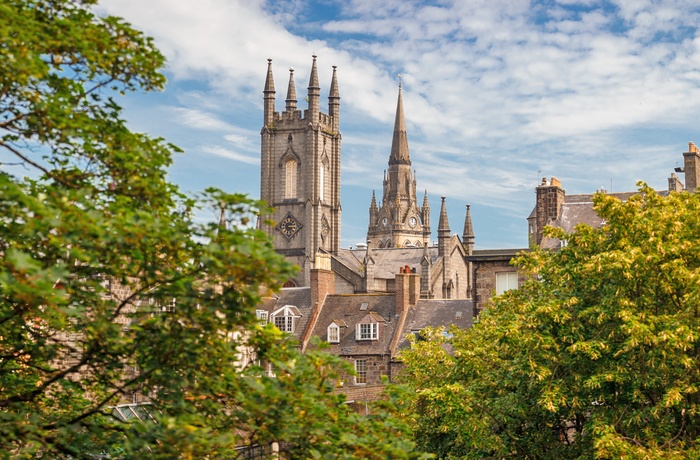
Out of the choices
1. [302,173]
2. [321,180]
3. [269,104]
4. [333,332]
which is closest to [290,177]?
[302,173]

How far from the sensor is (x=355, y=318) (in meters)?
63.7

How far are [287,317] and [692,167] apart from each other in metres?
28.3

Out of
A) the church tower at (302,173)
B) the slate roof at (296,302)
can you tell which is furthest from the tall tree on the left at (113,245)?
the church tower at (302,173)

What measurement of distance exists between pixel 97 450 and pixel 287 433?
11.7 ft

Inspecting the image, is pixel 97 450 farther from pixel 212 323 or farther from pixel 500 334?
pixel 500 334

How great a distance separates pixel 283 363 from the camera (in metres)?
11.8

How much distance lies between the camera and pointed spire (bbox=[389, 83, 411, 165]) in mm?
169125

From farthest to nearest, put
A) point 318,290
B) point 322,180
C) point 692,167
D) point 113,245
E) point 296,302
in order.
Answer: point 322,180, point 296,302, point 318,290, point 692,167, point 113,245

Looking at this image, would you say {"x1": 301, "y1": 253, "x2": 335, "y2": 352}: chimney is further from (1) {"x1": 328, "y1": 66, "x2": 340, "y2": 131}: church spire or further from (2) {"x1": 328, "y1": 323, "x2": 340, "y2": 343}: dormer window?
(1) {"x1": 328, "y1": 66, "x2": 340, "y2": 131}: church spire

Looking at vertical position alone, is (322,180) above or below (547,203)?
above

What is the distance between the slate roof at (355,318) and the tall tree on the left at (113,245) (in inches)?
1894

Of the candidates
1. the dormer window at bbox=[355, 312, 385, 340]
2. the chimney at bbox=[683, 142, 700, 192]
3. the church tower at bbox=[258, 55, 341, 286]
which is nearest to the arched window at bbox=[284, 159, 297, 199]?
the church tower at bbox=[258, 55, 341, 286]

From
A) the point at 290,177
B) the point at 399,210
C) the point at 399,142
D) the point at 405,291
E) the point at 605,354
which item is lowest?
the point at 605,354

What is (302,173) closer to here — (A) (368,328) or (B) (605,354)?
(A) (368,328)
